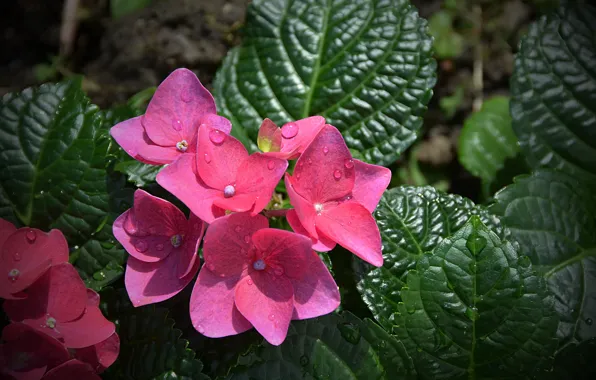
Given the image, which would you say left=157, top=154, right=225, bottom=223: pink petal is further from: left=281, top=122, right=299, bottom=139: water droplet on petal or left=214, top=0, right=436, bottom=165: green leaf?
left=214, top=0, right=436, bottom=165: green leaf

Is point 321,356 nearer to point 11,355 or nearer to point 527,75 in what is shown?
point 11,355

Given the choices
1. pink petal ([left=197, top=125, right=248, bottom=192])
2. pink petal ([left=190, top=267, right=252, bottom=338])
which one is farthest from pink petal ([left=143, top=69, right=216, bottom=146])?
pink petal ([left=190, top=267, right=252, bottom=338])

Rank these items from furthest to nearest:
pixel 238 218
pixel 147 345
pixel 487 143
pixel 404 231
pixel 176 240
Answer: pixel 487 143, pixel 404 231, pixel 147 345, pixel 176 240, pixel 238 218

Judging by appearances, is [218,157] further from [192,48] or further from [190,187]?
[192,48]

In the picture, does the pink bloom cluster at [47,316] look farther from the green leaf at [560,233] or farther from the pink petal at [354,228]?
the green leaf at [560,233]

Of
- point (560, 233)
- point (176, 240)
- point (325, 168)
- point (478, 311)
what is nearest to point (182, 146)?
point (176, 240)

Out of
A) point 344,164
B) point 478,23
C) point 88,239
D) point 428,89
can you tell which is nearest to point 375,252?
point 344,164
